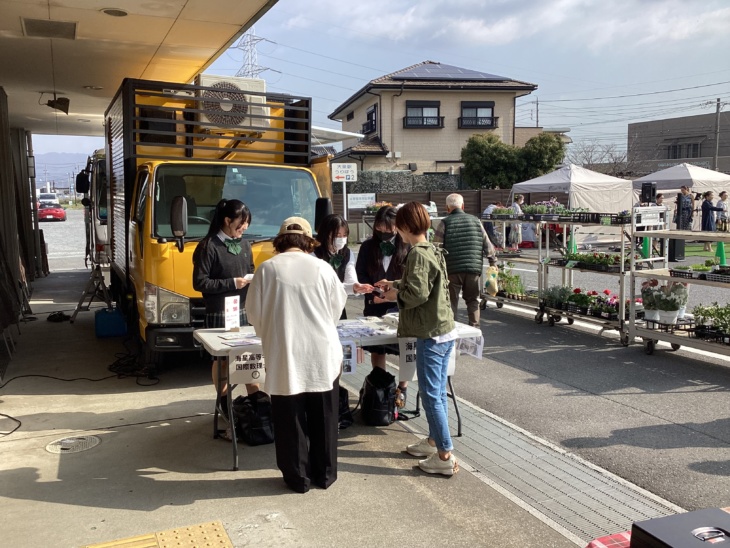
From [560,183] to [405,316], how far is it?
693 inches

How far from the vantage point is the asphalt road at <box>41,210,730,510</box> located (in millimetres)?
4566

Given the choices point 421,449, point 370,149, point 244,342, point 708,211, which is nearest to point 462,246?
point 421,449

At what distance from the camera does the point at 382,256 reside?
580cm

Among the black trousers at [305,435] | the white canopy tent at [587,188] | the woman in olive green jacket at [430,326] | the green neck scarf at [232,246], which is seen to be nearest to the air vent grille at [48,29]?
the green neck scarf at [232,246]

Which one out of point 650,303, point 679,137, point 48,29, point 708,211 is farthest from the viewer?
point 679,137

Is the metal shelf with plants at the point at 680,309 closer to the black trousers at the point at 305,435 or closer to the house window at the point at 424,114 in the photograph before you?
the black trousers at the point at 305,435

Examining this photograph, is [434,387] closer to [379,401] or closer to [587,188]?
[379,401]

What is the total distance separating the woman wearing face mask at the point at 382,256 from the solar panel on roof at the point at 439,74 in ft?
110

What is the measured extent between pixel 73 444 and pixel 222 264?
72.9 inches

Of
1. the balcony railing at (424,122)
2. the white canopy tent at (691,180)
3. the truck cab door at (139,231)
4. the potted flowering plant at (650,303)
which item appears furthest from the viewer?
the balcony railing at (424,122)

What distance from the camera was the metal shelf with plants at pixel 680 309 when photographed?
6922 millimetres

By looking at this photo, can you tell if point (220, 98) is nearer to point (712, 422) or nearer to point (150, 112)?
point (150, 112)

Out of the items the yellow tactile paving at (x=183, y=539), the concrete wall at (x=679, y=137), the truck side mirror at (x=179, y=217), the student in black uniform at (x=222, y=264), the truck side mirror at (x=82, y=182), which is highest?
the concrete wall at (x=679, y=137)

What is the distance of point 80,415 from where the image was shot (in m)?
5.85
